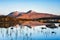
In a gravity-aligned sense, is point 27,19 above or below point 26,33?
above

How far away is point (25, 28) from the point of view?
4.12 ft

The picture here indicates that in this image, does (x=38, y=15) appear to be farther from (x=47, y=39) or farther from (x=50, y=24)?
(x=47, y=39)

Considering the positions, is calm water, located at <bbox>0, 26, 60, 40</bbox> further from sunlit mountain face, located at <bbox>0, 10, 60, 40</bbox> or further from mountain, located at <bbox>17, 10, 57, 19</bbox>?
mountain, located at <bbox>17, 10, 57, 19</bbox>

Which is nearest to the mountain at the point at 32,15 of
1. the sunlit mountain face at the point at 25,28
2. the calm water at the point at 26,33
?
the sunlit mountain face at the point at 25,28

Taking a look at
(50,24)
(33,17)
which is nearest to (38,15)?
(33,17)

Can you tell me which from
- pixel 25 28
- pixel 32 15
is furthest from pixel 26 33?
pixel 32 15

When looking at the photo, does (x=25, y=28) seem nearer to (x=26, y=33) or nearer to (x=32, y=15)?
(x=26, y=33)

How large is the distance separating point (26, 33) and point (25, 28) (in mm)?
54

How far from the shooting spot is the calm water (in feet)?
4.09

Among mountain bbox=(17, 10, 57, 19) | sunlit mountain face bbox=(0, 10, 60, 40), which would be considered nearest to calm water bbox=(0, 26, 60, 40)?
sunlit mountain face bbox=(0, 10, 60, 40)

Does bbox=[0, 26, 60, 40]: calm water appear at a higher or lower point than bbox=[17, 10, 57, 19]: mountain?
lower

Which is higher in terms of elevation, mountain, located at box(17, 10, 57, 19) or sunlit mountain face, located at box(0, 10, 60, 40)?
mountain, located at box(17, 10, 57, 19)

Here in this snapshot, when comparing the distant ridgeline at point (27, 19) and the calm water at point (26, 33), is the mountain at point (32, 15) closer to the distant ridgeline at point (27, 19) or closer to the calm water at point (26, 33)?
the distant ridgeline at point (27, 19)

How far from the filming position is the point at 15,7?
1.28 metres
